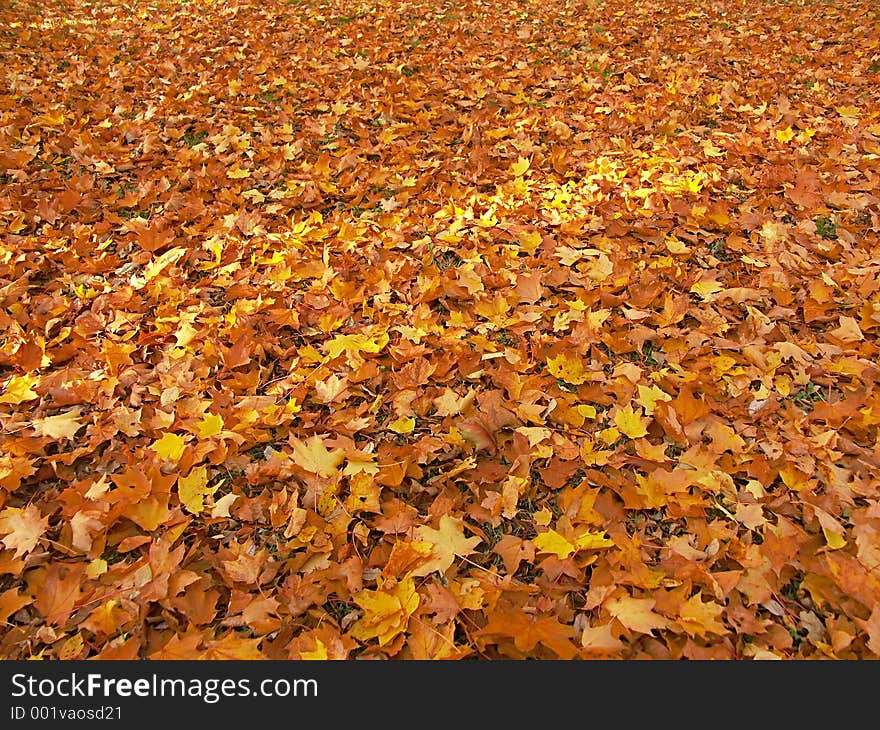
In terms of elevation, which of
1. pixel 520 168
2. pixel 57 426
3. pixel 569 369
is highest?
pixel 520 168

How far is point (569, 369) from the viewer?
242 cm

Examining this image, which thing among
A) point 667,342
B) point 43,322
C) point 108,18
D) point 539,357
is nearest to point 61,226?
point 43,322

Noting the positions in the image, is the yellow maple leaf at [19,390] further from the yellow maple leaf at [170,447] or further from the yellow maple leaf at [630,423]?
the yellow maple leaf at [630,423]

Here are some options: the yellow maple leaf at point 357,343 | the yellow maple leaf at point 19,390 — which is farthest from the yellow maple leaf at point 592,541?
Answer: the yellow maple leaf at point 19,390

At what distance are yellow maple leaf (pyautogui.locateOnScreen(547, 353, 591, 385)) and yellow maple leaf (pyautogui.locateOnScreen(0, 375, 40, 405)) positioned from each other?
193 centimetres

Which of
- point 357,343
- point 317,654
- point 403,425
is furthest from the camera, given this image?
point 357,343

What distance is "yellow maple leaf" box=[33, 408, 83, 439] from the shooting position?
7.11ft

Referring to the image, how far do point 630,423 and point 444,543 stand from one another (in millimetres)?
803

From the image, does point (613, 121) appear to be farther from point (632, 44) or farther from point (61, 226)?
point (61, 226)

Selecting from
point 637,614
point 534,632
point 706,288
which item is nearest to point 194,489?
point 534,632

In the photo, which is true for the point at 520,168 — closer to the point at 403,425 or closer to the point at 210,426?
the point at 403,425

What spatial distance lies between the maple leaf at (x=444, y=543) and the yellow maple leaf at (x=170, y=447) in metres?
0.86

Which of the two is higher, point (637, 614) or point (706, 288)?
point (706, 288)

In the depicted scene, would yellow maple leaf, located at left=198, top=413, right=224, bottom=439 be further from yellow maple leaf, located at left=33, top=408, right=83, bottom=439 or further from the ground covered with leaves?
yellow maple leaf, located at left=33, top=408, right=83, bottom=439
